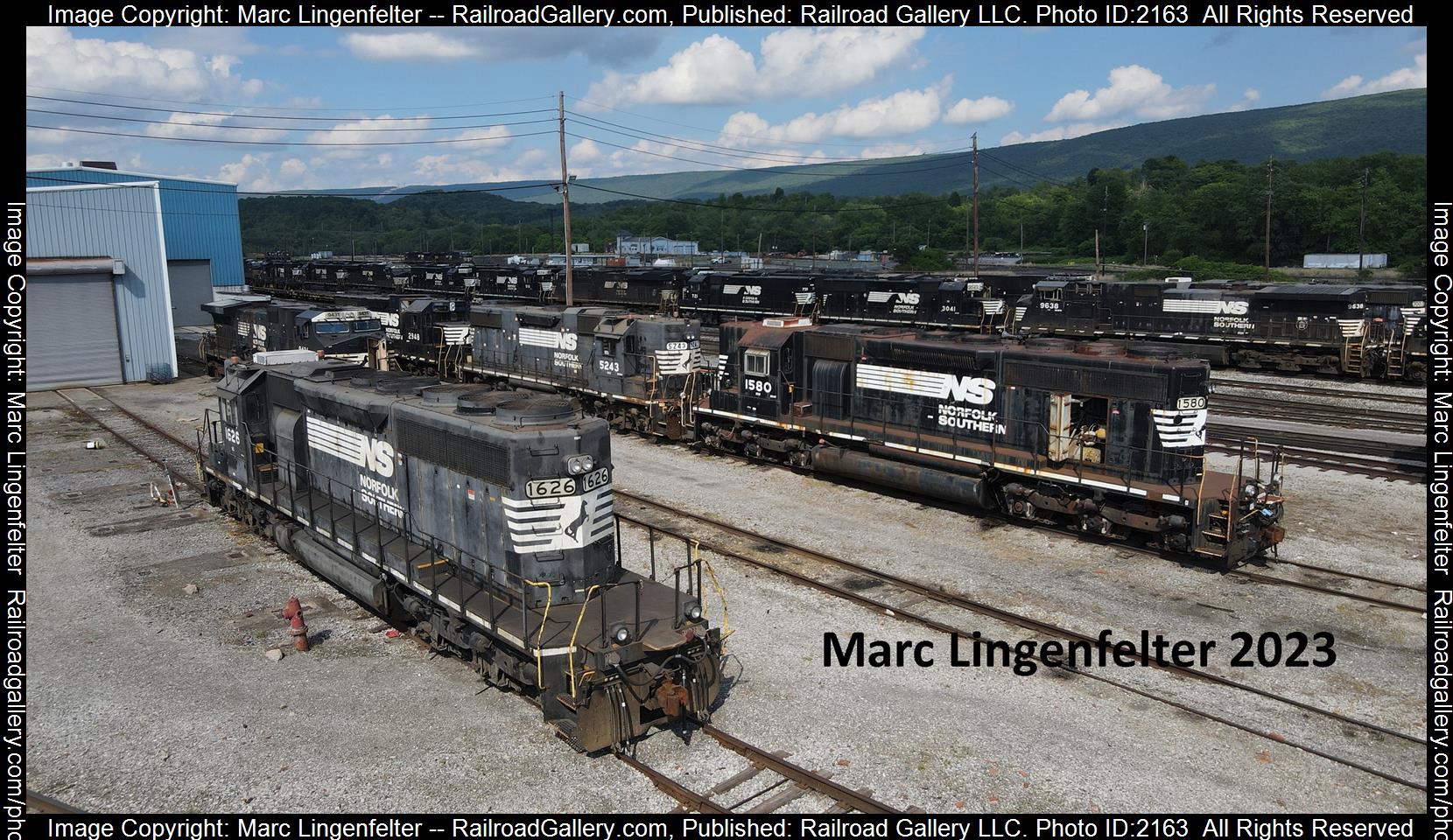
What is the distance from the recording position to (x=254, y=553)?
53.3 feet

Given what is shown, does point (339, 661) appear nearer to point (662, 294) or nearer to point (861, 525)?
point (861, 525)

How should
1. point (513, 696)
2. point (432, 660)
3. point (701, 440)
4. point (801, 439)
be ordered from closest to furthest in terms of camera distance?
point (513, 696)
point (432, 660)
point (801, 439)
point (701, 440)

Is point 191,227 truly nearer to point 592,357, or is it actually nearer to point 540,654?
point 592,357

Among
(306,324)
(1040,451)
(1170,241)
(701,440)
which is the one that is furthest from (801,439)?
(1170,241)

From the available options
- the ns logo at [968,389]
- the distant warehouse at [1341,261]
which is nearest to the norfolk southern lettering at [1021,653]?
the ns logo at [968,389]

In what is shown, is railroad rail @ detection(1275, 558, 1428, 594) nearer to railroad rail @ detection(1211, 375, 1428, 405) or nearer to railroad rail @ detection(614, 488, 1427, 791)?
railroad rail @ detection(614, 488, 1427, 791)

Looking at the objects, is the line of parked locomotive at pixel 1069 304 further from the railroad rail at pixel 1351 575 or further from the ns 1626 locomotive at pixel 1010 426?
the railroad rail at pixel 1351 575

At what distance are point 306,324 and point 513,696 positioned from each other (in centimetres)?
2279

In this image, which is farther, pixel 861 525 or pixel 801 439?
pixel 801 439

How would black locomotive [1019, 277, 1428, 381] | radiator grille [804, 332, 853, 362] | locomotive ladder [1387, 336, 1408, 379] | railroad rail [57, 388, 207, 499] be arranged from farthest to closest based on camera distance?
black locomotive [1019, 277, 1428, 381] < locomotive ladder [1387, 336, 1408, 379] < railroad rail [57, 388, 207, 499] < radiator grille [804, 332, 853, 362]

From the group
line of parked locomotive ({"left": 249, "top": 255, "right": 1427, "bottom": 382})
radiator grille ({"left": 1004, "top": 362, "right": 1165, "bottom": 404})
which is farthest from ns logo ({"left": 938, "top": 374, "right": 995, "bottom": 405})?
line of parked locomotive ({"left": 249, "top": 255, "right": 1427, "bottom": 382})

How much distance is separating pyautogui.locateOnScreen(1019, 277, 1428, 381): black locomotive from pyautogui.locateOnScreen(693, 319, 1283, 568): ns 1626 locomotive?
10.8 meters

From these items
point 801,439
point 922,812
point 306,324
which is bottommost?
point 922,812

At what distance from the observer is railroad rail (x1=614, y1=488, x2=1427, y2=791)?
9836 mm
